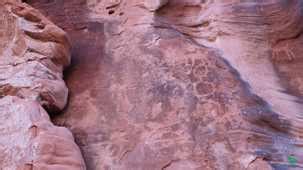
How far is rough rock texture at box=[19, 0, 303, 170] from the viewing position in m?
2.32

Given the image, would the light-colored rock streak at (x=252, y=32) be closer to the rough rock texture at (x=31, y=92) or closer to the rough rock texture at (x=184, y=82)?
the rough rock texture at (x=184, y=82)

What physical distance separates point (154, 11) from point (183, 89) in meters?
0.61

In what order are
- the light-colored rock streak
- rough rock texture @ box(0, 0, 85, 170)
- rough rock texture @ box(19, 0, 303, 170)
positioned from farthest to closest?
the light-colored rock streak → rough rock texture @ box(19, 0, 303, 170) → rough rock texture @ box(0, 0, 85, 170)

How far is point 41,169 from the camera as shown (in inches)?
→ 81.2

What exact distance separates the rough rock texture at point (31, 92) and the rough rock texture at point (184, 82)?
0.60 feet

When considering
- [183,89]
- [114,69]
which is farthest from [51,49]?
[183,89]

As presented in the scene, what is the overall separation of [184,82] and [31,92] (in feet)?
2.38

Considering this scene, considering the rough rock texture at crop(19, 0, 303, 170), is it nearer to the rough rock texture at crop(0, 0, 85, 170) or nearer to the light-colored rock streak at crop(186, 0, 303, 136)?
the light-colored rock streak at crop(186, 0, 303, 136)

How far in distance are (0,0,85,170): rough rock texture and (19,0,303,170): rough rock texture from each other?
0.18 meters

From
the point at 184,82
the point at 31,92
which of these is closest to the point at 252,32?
the point at 184,82

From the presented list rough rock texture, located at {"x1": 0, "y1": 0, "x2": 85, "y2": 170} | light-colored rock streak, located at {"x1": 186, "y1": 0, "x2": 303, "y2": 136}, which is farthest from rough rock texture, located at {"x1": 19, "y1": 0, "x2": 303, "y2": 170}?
rough rock texture, located at {"x1": 0, "y1": 0, "x2": 85, "y2": 170}

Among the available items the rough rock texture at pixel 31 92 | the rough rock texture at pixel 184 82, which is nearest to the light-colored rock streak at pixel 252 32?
the rough rock texture at pixel 184 82

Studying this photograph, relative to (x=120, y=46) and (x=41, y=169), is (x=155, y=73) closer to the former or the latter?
(x=120, y=46)

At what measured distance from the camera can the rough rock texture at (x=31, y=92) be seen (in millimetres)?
2135
